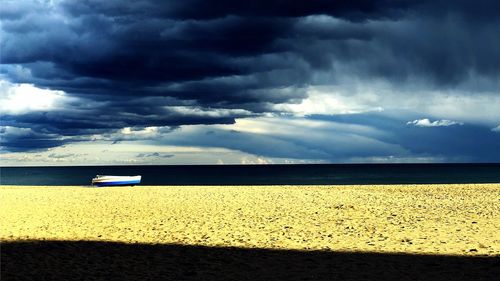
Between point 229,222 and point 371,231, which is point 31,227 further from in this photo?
point 371,231

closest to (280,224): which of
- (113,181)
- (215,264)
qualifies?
(215,264)

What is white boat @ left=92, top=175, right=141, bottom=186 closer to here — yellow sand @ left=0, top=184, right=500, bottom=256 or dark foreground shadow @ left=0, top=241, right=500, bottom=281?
yellow sand @ left=0, top=184, right=500, bottom=256

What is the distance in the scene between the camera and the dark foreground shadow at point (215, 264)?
12461 mm

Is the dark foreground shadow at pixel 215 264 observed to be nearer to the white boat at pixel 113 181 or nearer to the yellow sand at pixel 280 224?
the yellow sand at pixel 280 224

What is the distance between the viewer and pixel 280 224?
2203 centimetres

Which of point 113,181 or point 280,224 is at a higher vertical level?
point 113,181

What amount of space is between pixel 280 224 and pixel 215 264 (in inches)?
330

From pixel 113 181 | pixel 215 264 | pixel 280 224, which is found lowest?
pixel 215 264

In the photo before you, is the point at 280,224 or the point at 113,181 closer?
the point at 280,224

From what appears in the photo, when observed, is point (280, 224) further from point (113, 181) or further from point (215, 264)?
point (113, 181)

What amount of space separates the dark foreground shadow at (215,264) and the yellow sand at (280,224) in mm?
1388

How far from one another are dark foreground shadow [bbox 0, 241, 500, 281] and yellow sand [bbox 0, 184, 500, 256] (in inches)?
54.7

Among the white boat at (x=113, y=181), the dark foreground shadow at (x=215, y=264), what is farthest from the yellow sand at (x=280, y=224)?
the white boat at (x=113, y=181)

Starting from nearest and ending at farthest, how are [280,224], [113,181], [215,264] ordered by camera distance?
[215,264] → [280,224] → [113,181]
